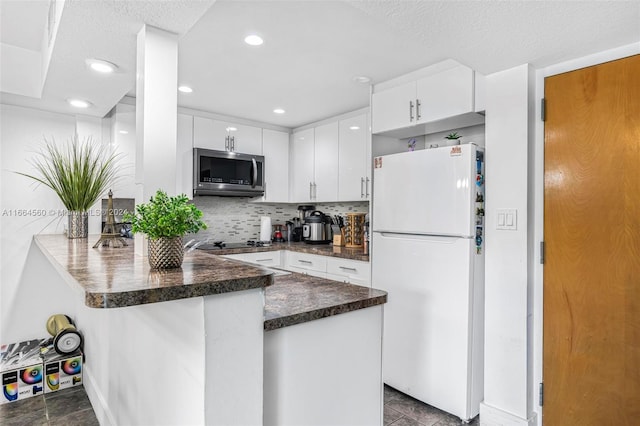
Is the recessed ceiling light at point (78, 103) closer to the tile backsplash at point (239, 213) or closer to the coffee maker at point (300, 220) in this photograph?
the tile backsplash at point (239, 213)

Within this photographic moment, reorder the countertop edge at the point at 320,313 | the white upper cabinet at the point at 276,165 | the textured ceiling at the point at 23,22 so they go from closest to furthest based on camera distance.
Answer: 1. the countertop edge at the point at 320,313
2. the textured ceiling at the point at 23,22
3. the white upper cabinet at the point at 276,165

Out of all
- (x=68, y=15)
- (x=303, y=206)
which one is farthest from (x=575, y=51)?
(x=303, y=206)

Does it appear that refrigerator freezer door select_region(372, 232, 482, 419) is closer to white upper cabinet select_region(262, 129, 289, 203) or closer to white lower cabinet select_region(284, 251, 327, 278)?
white lower cabinet select_region(284, 251, 327, 278)

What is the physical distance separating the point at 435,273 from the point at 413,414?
0.88 meters

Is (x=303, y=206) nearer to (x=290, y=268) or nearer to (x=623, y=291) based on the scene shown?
(x=290, y=268)

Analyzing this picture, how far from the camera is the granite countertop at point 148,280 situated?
0.77 metres

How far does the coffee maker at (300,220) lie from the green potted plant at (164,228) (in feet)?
10.2

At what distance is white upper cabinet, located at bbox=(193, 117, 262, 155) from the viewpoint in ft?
11.6

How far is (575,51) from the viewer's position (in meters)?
1.78

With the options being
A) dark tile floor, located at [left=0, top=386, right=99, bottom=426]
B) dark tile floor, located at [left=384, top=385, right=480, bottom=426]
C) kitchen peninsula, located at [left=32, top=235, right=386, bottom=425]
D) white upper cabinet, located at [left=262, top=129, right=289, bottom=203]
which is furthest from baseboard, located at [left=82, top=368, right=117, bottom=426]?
A: white upper cabinet, located at [left=262, top=129, right=289, bottom=203]

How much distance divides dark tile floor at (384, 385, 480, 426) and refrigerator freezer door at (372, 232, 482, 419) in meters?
0.05

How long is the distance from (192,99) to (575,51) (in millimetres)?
2752

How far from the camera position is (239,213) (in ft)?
13.6

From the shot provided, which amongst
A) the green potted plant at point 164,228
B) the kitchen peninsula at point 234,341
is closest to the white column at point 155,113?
the kitchen peninsula at point 234,341
